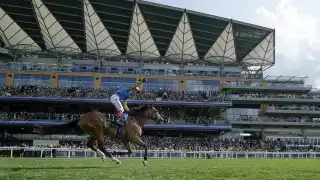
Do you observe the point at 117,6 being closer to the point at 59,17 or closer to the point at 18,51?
the point at 59,17

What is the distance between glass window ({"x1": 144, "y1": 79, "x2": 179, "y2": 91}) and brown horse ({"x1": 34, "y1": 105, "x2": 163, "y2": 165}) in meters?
58.7

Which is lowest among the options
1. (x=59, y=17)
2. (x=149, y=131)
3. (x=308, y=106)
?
(x=149, y=131)

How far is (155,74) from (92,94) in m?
14.1

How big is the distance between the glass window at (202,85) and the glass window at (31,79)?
25.4 m

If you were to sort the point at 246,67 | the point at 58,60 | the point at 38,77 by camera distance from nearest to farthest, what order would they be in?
the point at 38,77 → the point at 58,60 → the point at 246,67

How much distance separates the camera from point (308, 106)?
78.8m

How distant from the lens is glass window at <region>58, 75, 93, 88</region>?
7600 cm

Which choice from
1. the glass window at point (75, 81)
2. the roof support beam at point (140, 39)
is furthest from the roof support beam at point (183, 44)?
the glass window at point (75, 81)

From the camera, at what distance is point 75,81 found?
76.6m

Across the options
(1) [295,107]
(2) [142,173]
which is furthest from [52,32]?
(2) [142,173]

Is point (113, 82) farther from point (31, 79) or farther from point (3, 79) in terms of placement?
point (3, 79)

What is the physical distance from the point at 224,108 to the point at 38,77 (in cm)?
3361

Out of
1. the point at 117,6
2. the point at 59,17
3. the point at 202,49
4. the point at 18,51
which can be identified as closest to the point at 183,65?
the point at 202,49

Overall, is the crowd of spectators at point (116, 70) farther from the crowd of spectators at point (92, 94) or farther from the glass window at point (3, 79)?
the crowd of spectators at point (92, 94)
